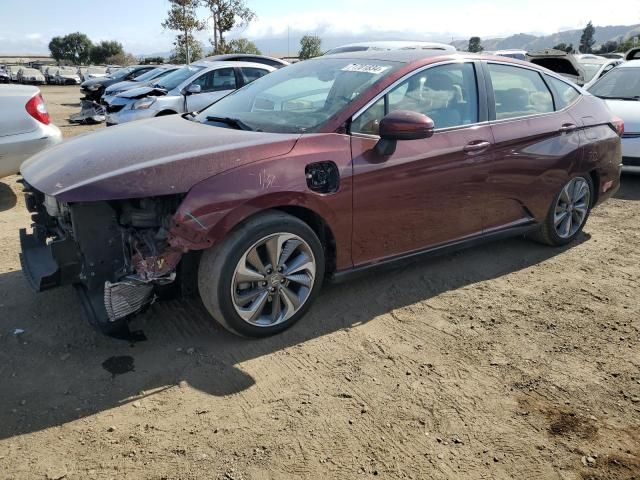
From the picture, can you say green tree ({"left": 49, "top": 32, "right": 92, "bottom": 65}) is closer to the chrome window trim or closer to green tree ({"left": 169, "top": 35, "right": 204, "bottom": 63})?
green tree ({"left": 169, "top": 35, "right": 204, "bottom": 63})

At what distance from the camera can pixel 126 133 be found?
11.9ft

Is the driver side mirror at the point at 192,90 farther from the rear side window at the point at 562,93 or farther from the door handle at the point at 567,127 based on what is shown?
the door handle at the point at 567,127

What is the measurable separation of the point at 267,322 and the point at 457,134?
6.25 ft

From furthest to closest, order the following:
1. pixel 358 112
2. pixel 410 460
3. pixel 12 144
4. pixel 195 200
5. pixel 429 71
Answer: pixel 12 144, pixel 429 71, pixel 358 112, pixel 195 200, pixel 410 460

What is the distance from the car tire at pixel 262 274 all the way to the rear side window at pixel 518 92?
1.99 m

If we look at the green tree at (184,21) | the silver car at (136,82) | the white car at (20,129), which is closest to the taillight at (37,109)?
the white car at (20,129)

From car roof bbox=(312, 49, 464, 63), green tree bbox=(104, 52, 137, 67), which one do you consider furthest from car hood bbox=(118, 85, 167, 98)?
green tree bbox=(104, 52, 137, 67)

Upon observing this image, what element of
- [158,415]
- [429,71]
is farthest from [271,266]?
[429,71]

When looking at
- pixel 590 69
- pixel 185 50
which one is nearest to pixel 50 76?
pixel 185 50

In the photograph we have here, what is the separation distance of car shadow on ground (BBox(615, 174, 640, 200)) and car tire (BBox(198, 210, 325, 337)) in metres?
5.23

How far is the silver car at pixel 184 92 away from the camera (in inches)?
392

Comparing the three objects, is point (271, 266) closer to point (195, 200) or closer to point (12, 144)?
Answer: point (195, 200)

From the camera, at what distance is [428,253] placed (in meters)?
3.90

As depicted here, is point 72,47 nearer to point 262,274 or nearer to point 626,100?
point 626,100
